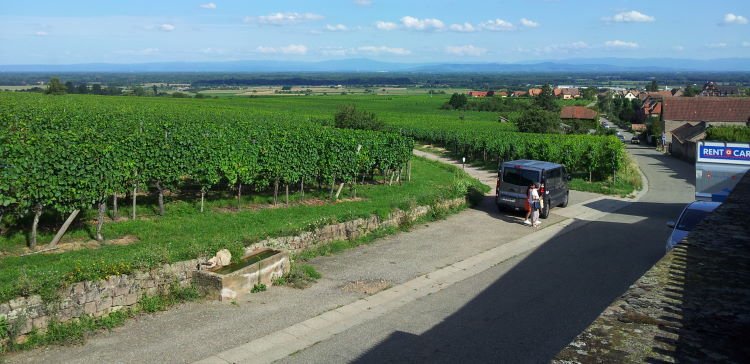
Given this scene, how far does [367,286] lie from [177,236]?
16.2ft

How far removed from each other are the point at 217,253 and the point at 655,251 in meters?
10.9

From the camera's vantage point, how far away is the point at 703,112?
71.6 meters

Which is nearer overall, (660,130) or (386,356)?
(386,356)

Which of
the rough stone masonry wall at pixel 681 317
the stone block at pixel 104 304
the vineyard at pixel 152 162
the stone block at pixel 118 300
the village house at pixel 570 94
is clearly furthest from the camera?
the village house at pixel 570 94

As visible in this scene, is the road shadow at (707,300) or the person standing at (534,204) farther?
the person standing at (534,204)

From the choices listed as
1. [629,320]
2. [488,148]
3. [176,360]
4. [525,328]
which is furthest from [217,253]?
[488,148]

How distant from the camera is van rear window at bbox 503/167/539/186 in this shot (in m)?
19.0

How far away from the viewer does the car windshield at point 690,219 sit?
522 inches

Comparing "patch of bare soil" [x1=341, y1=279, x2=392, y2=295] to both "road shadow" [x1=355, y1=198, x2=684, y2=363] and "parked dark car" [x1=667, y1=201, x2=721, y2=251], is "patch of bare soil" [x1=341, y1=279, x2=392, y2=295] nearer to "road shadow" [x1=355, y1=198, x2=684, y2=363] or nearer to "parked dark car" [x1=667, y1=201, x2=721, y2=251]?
"road shadow" [x1=355, y1=198, x2=684, y2=363]

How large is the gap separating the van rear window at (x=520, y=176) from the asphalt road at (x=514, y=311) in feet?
8.33

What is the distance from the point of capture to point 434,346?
28.2ft

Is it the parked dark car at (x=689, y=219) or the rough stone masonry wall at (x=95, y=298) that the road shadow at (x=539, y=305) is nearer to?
the parked dark car at (x=689, y=219)

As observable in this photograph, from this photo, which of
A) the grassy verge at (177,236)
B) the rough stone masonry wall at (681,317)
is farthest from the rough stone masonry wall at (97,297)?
the rough stone masonry wall at (681,317)

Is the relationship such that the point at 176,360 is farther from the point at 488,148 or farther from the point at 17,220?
the point at 488,148
